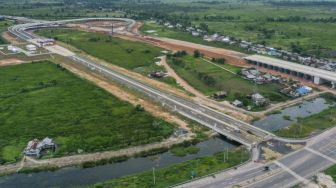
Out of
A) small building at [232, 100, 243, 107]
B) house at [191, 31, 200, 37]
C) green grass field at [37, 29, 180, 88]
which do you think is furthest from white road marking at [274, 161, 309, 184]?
house at [191, 31, 200, 37]

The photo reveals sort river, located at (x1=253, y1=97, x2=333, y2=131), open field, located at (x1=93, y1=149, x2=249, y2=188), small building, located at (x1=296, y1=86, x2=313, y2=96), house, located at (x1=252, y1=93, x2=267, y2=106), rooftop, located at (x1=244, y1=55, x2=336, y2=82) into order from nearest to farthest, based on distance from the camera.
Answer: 1. open field, located at (x1=93, y1=149, x2=249, y2=188)
2. river, located at (x1=253, y1=97, x2=333, y2=131)
3. house, located at (x1=252, y1=93, x2=267, y2=106)
4. small building, located at (x1=296, y1=86, x2=313, y2=96)
5. rooftop, located at (x1=244, y1=55, x2=336, y2=82)

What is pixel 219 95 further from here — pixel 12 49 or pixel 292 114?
pixel 12 49

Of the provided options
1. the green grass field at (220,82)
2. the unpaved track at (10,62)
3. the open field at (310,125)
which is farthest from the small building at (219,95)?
the unpaved track at (10,62)

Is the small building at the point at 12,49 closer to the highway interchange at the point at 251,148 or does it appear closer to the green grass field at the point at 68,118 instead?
the green grass field at the point at 68,118

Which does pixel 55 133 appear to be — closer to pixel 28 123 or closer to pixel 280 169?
pixel 28 123

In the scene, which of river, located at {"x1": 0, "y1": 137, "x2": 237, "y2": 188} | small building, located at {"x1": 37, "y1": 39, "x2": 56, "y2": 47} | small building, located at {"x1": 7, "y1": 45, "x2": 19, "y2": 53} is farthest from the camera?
small building, located at {"x1": 37, "y1": 39, "x2": 56, "y2": 47}

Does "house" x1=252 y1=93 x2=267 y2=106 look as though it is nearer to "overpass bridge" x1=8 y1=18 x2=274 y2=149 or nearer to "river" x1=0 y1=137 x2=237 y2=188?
"overpass bridge" x1=8 y1=18 x2=274 y2=149

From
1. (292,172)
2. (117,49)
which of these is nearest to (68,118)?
(292,172)
